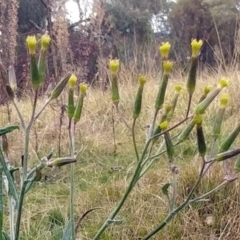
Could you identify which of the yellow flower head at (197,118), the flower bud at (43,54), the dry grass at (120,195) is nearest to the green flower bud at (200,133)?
the yellow flower head at (197,118)

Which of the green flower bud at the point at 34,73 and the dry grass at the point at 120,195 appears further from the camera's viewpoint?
the dry grass at the point at 120,195

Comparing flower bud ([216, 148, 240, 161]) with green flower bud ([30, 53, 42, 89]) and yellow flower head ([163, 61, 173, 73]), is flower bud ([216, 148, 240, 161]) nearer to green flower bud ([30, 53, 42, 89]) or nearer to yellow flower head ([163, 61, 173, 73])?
yellow flower head ([163, 61, 173, 73])

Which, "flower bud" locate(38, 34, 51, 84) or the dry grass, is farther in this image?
the dry grass

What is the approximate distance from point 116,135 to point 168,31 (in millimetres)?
7743

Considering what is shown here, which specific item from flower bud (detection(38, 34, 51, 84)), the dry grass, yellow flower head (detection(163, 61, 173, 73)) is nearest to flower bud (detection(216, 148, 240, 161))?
yellow flower head (detection(163, 61, 173, 73))

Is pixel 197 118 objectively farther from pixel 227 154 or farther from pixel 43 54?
pixel 43 54

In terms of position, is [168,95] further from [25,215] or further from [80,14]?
[25,215]

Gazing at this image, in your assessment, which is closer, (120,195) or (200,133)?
(200,133)

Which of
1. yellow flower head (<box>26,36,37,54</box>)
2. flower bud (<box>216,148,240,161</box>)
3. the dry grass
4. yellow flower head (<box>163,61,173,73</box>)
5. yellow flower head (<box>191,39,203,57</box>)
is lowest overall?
the dry grass

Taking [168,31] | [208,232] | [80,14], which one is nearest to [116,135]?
[80,14]

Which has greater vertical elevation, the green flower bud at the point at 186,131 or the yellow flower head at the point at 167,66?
the yellow flower head at the point at 167,66

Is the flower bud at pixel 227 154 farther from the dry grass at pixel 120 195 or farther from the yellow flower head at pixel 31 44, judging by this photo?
the dry grass at pixel 120 195

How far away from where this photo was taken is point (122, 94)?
429 centimetres

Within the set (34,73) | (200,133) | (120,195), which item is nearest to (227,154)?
(200,133)
